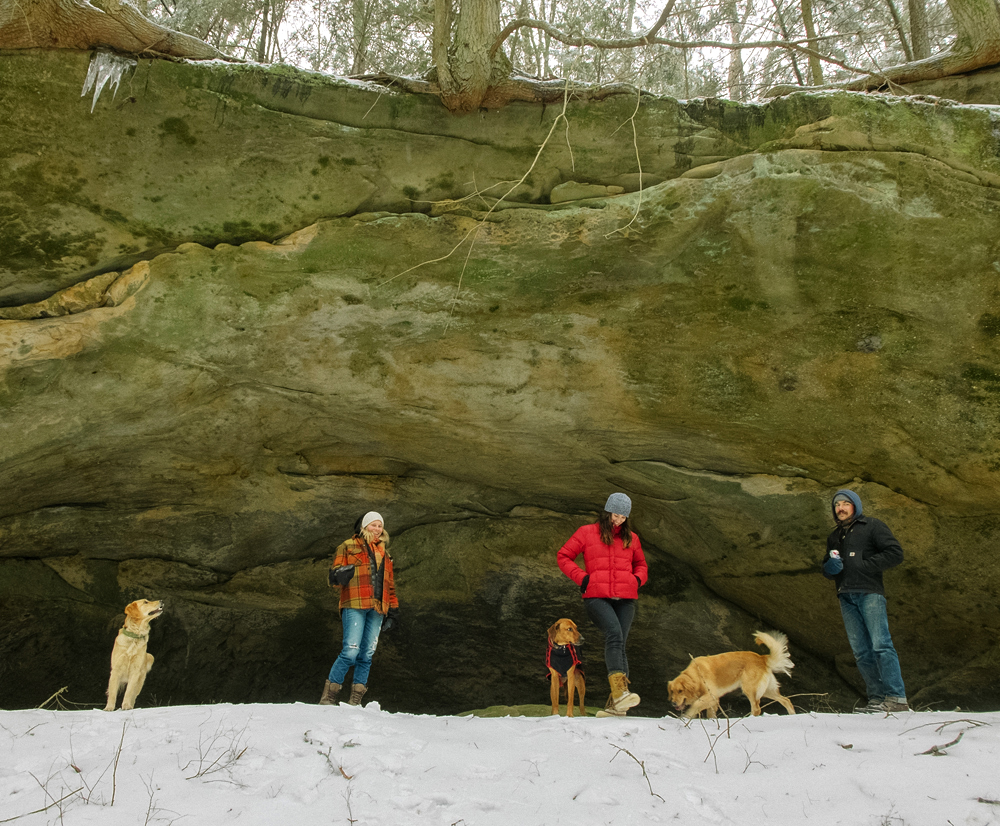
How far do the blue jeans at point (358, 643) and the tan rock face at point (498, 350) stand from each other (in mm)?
2302

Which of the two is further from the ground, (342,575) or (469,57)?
(469,57)

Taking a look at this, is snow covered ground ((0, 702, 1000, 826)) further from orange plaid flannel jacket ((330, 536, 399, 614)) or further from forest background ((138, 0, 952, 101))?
forest background ((138, 0, 952, 101))

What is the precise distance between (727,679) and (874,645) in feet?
2.95

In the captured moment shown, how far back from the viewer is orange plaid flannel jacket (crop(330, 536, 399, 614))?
456cm

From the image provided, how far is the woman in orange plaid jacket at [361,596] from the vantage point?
4434 millimetres

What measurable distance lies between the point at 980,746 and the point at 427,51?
7813 millimetres

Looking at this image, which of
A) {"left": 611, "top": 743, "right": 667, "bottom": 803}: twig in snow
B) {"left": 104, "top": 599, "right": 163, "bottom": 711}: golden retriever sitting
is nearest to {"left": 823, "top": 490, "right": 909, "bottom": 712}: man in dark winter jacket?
{"left": 611, "top": 743, "right": 667, "bottom": 803}: twig in snow

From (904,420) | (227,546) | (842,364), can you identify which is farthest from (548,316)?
(227,546)

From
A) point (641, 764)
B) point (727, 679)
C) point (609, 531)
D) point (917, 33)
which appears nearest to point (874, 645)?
point (727, 679)

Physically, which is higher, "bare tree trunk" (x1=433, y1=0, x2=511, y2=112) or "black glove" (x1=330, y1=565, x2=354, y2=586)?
"bare tree trunk" (x1=433, y1=0, x2=511, y2=112)

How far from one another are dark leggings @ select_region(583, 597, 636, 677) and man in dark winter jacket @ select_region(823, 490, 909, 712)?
1.37 m

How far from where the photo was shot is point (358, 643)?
4.51m

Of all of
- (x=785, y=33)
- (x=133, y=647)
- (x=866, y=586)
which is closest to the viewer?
(x=866, y=586)

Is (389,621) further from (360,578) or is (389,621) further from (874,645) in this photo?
(874,645)
